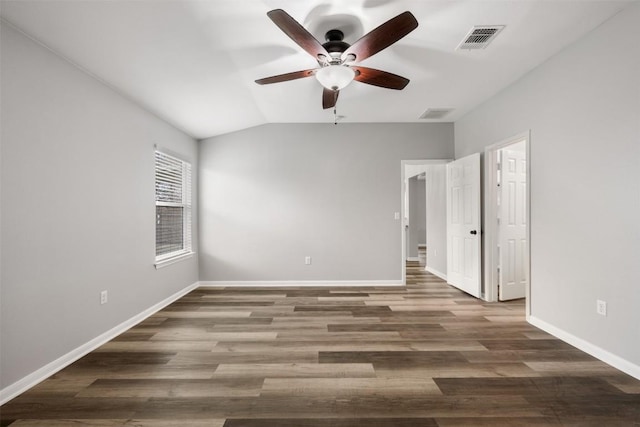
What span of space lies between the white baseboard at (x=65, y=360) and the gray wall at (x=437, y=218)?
485 centimetres

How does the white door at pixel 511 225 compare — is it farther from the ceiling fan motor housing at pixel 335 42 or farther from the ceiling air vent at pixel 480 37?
the ceiling fan motor housing at pixel 335 42

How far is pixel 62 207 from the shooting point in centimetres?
229

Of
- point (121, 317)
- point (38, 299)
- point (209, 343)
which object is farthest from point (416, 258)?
point (38, 299)

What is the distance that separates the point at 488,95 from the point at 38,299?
509 cm

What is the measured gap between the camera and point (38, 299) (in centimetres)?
209

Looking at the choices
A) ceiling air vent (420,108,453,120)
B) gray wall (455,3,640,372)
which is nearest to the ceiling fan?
gray wall (455,3,640,372)

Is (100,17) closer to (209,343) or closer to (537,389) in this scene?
(209,343)

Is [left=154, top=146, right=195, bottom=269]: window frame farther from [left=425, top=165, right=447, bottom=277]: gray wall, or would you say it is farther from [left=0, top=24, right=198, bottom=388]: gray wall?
[left=425, top=165, right=447, bottom=277]: gray wall

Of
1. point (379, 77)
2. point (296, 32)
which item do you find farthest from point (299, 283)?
point (296, 32)

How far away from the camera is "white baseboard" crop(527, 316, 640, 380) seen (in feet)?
7.06

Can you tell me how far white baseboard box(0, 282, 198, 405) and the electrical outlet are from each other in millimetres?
4423

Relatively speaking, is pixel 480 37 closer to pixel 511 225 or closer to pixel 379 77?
pixel 379 77

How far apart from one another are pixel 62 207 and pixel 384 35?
279 cm

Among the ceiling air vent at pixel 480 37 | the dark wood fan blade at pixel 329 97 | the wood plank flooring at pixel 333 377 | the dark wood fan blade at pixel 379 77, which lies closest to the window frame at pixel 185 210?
the wood plank flooring at pixel 333 377
